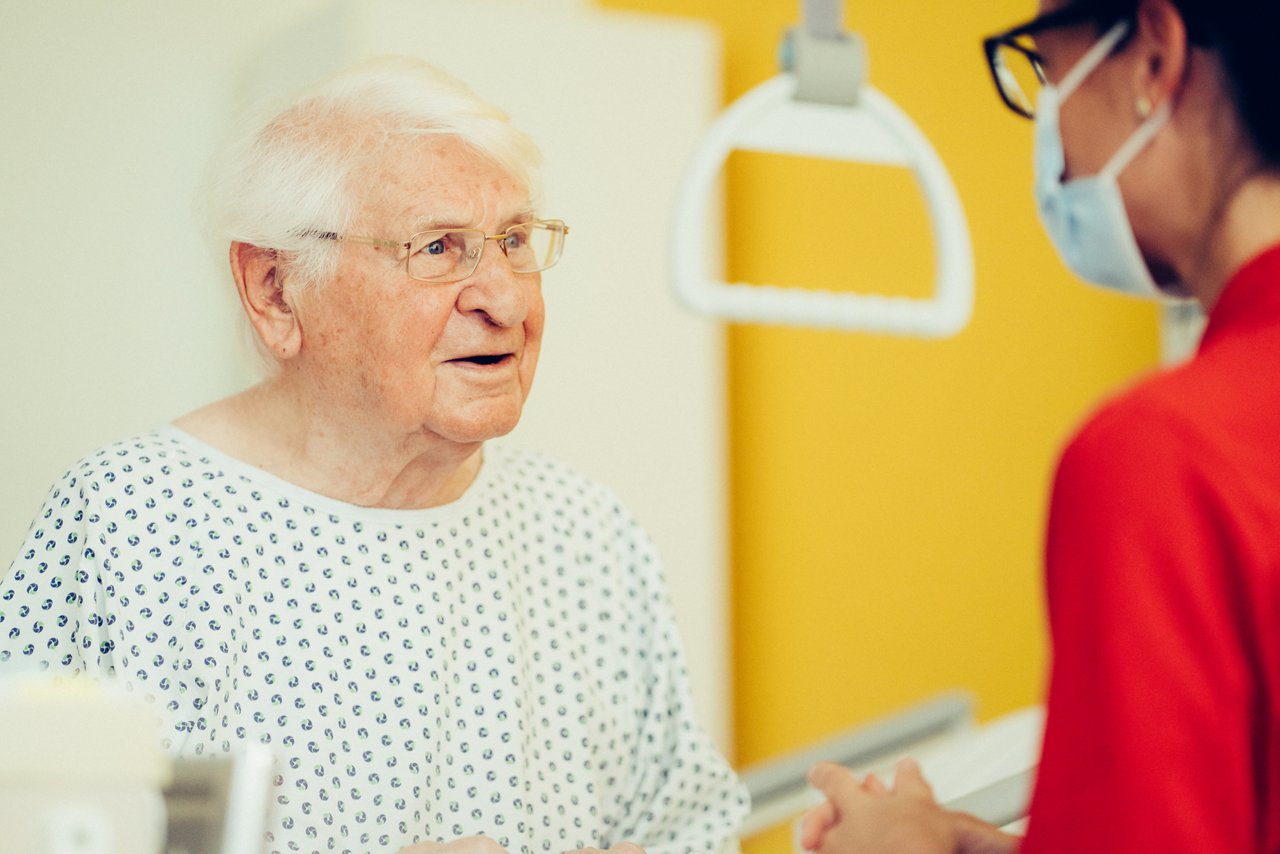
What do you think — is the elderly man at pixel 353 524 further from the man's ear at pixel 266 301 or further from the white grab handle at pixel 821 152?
the white grab handle at pixel 821 152

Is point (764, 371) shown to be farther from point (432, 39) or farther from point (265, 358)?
point (265, 358)

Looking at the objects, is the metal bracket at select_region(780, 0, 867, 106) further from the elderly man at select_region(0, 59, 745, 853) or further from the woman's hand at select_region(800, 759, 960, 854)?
the woman's hand at select_region(800, 759, 960, 854)

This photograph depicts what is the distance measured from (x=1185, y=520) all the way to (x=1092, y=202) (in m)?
0.27

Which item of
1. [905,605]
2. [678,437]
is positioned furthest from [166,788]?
[905,605]

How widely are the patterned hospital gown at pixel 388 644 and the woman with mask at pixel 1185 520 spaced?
0.58m

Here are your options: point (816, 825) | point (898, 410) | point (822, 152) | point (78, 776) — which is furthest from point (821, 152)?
point (898, 410)

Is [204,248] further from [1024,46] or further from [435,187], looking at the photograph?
[1024,46]

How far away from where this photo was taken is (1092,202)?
85 centimetres

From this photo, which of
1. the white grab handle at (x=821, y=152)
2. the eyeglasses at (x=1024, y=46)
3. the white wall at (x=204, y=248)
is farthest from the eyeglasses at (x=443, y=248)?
the eyeglasses at (x=1024, y=46)

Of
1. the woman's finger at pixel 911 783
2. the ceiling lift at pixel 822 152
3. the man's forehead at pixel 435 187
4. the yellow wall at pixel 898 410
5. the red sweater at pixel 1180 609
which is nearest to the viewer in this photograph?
the red sweater at pixel 1180 609

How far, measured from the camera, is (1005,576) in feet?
7.51

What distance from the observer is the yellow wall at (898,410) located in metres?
2.19

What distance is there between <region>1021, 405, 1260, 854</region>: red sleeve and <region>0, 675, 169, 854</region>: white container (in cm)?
51

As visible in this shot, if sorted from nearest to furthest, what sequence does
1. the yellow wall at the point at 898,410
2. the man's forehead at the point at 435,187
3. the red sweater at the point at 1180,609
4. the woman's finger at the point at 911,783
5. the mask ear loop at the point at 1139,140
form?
the red sweater at the point at 1180,609 → the mask ear loop at the point at 1139,140 → the woman's finger at the point at 911,783 → the man's forehead at the point at 435,187 → the yellow wall at the point at 898,410
